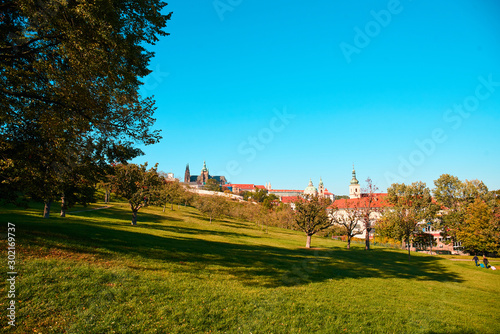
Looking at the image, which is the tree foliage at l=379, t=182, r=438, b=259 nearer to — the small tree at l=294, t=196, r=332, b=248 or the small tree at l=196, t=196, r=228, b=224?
the small tree at l=294, t=196, r=332, b=248

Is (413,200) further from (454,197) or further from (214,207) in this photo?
(214,207)

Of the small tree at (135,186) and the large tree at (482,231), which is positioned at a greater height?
the small tree at (135,186)

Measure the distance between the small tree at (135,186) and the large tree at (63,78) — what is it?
63.9ft

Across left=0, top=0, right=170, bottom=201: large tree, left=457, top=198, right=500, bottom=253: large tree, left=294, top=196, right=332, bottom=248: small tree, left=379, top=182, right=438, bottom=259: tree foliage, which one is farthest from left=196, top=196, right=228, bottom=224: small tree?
left=457, top=198, right=500, bottom=253: large tree

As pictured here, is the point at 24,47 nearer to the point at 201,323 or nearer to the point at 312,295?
the point at 201,323

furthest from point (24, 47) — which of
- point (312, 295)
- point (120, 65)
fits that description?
point (312, 295)

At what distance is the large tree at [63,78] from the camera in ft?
27.4

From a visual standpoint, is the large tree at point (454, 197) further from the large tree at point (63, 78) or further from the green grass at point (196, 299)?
the large tree at point (63, 78)

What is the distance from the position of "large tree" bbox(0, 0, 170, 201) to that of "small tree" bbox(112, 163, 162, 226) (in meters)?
19.5

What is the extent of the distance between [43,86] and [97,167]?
4.37 meters

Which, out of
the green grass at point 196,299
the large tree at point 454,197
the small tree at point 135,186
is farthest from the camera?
the large tree at point 454,197

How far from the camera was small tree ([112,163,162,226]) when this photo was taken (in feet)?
100.0

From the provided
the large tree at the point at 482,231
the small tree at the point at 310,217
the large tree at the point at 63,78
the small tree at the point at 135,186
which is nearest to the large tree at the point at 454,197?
the large tree at the point at 482,231

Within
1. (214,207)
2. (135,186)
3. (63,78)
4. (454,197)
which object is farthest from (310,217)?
(454,197)
